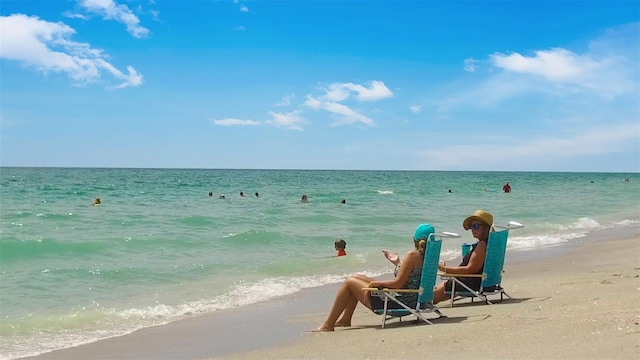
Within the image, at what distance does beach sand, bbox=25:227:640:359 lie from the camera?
5.22 metres

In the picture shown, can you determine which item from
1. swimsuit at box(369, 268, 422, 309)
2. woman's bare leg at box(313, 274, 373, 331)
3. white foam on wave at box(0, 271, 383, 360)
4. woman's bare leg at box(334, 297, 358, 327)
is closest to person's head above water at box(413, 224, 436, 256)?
swimsuit at box(369, 268, 422, 309)

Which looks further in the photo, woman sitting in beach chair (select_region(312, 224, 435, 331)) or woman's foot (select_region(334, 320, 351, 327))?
woman's foot (select_region(334, 320, 351, 327))

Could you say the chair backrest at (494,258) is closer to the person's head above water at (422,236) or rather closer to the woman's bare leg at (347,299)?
the person's head above water at (422,236)

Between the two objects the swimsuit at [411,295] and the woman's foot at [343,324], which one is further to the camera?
the woman's foot at [343,324]

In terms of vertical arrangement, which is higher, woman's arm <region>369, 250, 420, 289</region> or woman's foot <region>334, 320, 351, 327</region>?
woman's arm <region>369, 250, 420, 289</region>

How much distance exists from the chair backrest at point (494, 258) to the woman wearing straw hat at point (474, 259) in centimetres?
7

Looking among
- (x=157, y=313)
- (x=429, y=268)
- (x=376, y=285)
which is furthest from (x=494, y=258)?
(x=157, y=313)

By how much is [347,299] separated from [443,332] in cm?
130

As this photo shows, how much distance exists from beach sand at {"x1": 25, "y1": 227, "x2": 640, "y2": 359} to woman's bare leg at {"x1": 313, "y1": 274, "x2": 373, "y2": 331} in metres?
0.17

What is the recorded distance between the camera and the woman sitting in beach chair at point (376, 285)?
6.81m

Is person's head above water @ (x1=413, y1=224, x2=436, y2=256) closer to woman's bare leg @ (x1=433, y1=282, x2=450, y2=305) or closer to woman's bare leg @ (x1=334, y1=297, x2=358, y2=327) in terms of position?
woman's bare leg @ (x1=334, y1=297, x2=358, y2=327)

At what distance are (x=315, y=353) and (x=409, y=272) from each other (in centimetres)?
148

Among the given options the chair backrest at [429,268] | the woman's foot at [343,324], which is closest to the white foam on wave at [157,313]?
the woman's foot at [343,324]

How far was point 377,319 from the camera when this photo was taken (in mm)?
7602
